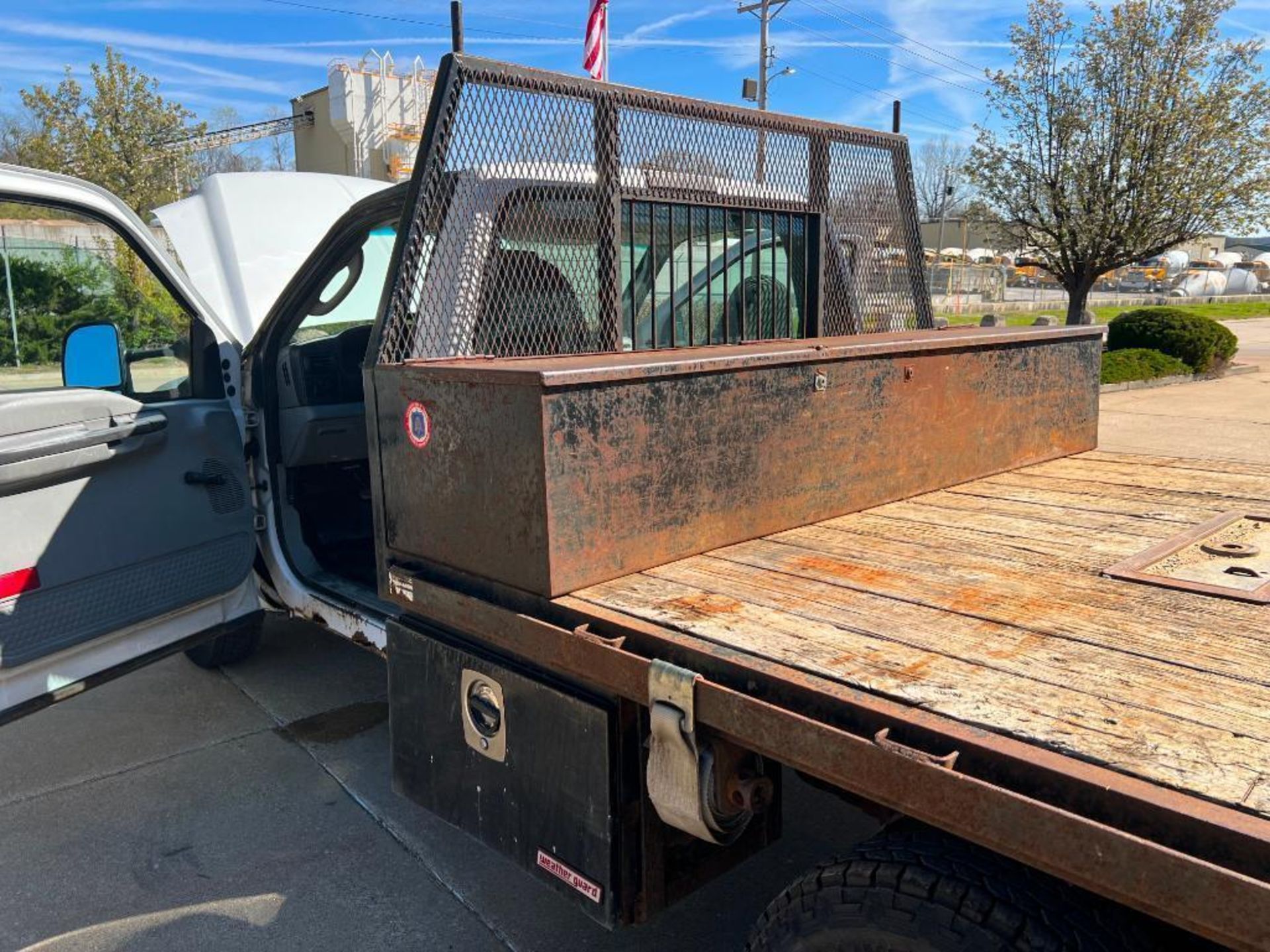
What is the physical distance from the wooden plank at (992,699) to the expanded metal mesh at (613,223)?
101cm

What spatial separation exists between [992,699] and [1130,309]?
32991mm

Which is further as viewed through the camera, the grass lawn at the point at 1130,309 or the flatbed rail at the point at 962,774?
the grass lawn at the point at 1130,309

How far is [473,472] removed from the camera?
218 cm

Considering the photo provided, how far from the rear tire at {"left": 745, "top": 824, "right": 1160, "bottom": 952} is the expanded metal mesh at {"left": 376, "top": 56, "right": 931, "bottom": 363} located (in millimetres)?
1556

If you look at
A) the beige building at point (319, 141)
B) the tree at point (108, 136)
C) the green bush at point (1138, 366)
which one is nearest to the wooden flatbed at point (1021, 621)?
the green bush at point (1138, 366)

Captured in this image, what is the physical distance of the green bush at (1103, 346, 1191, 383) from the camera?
14812mm

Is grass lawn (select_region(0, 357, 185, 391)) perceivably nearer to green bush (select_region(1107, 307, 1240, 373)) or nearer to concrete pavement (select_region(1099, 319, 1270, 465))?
concrete pavement (select_region(1099, 319, 1270, 465))

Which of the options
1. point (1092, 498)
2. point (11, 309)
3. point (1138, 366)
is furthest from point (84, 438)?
point (1138, 366)

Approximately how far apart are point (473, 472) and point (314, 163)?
41078 millimetres

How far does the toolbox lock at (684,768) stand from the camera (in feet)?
5.56

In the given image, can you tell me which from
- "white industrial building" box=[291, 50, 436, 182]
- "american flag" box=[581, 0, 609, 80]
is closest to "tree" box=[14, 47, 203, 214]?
"white industrial building" box=[291, 50, 436, 182]

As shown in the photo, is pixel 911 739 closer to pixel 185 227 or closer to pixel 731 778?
pixel 731 778

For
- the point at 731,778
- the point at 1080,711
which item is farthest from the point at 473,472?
the point at 1080,711

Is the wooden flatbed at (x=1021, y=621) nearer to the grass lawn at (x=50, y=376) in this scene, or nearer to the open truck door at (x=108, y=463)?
the open truck door at (x=108, y=463)
